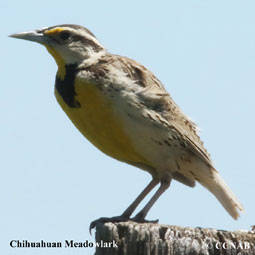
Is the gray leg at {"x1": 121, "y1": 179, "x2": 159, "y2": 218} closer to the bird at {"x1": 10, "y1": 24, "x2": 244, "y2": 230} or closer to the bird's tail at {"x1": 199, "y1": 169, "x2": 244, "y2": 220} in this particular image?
the bird at {"x1": 10, "y1": 24, "x2": 244, "y2": 230}

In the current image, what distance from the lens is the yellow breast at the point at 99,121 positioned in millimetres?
6520

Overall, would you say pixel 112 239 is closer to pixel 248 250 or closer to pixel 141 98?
pixel 248 250

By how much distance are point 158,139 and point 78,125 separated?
0.70 metres

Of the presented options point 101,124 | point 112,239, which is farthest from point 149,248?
point 101,124

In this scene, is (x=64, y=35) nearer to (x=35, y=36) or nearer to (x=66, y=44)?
(x=66, y=44)

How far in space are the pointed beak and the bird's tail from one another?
6.52 feet

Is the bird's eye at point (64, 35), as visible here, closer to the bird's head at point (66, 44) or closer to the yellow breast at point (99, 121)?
the bird's head at point (66, 44)

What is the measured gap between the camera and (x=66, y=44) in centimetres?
714

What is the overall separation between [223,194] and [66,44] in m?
2.04

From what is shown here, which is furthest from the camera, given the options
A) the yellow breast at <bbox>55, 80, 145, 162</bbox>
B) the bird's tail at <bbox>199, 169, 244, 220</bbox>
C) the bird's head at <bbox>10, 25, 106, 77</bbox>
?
the bird's tail at <bbox>199, 169, 244, 220</bbox>

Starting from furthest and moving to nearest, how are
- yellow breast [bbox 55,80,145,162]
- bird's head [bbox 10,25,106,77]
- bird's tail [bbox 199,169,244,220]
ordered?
bird's tail [bbox 199,169,244,220] → bird's head [bbox 10,25,106,77] → yellow breast [bbox 55,80,145,162]

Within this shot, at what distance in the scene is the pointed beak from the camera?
7.12 meters

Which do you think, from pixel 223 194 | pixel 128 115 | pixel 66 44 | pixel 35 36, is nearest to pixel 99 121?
pixel 128 115

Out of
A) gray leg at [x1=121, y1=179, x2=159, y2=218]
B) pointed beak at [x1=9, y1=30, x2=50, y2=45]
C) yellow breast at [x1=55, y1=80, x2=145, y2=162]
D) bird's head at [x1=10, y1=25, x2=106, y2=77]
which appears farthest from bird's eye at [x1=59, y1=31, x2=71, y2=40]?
gray leg at [x1=121, y1=179, x2=159, y2=218]
